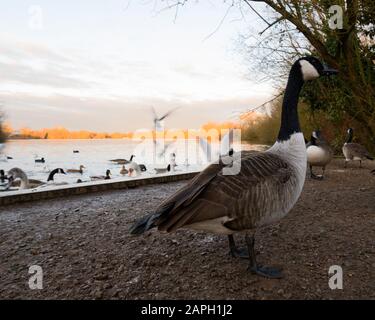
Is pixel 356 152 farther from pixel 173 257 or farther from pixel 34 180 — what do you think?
pixel 34 180

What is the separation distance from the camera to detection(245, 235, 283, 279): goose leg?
318 centimetres

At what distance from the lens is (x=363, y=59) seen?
6867 millimetres

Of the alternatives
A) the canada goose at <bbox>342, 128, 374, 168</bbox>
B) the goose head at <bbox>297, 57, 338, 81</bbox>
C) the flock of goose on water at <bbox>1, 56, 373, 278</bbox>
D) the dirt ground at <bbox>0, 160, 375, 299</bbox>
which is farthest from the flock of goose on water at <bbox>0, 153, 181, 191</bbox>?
the goose head at <bbox>297, 57, 338, 81</bbox>

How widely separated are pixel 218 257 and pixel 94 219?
123 inches

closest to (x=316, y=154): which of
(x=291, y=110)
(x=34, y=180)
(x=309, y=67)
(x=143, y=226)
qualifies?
(x=309, y=67)

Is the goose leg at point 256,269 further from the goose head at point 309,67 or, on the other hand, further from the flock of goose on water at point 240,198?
the goose head at point 309,67

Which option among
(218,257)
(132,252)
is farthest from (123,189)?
(218,257)

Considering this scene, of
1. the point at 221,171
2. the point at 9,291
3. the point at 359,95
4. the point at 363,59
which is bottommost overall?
the point at 9,291

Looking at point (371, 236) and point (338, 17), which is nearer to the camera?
point (371, 236)

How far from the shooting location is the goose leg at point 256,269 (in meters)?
3.18

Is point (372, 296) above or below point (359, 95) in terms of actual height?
below

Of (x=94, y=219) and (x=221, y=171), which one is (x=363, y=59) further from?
(x=94, y=219)

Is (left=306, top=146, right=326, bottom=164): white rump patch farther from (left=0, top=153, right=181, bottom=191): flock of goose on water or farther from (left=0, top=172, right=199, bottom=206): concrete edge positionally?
(left=0, top=153, right=181, bottom=191): flock of goose on water

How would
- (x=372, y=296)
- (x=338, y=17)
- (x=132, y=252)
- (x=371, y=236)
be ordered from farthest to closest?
→ (x=338, y=17) → (x=371, y=236) → (x=132, y=252) → (x=372, y=296)
